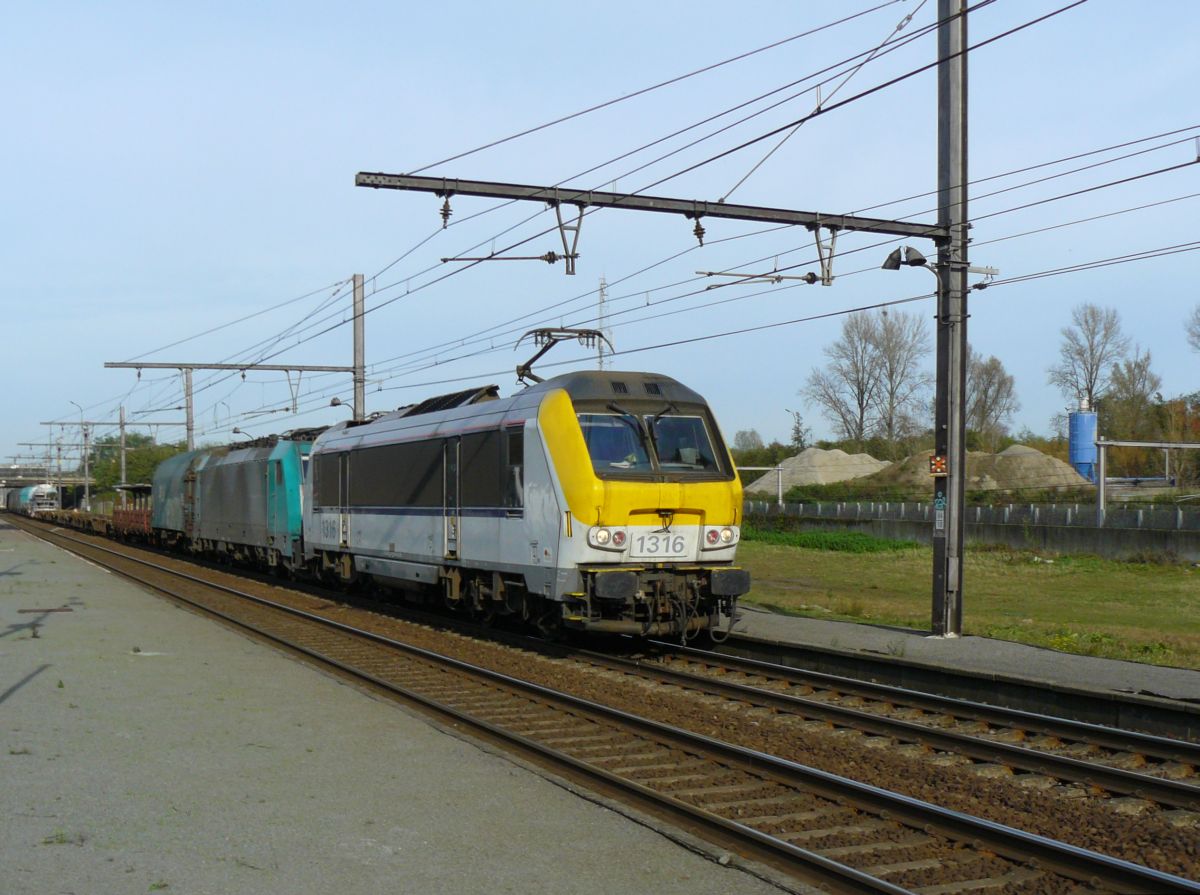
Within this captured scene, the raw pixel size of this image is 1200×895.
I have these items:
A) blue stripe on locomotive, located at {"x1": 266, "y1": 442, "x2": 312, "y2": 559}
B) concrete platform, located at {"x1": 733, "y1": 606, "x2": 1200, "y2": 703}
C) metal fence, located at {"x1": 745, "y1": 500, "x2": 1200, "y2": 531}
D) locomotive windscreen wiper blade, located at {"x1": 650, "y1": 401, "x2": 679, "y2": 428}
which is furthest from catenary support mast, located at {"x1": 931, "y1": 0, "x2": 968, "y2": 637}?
metal fence, located at {"x1": 745, "y1": 500, "x2": 1200, "y2": 531}

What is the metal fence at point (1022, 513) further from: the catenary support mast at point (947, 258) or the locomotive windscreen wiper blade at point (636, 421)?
the locomotive windscreen wiper blade at point (636, 421)

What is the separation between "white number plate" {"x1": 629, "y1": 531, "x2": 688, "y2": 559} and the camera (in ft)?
45.3

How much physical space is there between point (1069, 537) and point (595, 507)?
31.1m

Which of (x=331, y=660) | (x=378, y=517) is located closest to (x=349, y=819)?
(x=331, y=660)

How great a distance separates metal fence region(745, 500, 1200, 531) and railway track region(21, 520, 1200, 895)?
31.7 metres

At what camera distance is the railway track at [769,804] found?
Result: 238 inches

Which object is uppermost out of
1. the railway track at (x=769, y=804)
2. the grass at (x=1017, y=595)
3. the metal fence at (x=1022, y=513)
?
the metal fence at (x=1022, y=513)

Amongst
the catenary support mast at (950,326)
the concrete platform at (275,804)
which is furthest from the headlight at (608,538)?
the catenary support mast at (950,326)

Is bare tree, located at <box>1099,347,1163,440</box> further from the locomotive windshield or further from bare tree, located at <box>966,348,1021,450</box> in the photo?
the locomotive windshield

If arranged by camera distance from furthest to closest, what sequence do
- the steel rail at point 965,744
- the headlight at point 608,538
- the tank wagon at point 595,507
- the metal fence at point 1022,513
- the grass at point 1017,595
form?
the metal fence at point 1022,513 → the grass at point 1017,595 → the tank wagon at point 595,507 → the headlight at point 608,538 → the steel rail at point 965,744

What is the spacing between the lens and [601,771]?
8.19m

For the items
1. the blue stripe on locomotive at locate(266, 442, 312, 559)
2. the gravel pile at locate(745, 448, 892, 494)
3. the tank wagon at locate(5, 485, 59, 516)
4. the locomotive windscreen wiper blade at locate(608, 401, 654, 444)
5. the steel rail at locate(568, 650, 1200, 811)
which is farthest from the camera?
the tank wagon at locate(5, 485, 59, 516)

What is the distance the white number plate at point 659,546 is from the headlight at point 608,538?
17cm

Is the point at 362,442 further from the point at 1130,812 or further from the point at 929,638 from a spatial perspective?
the point at 1130,812
